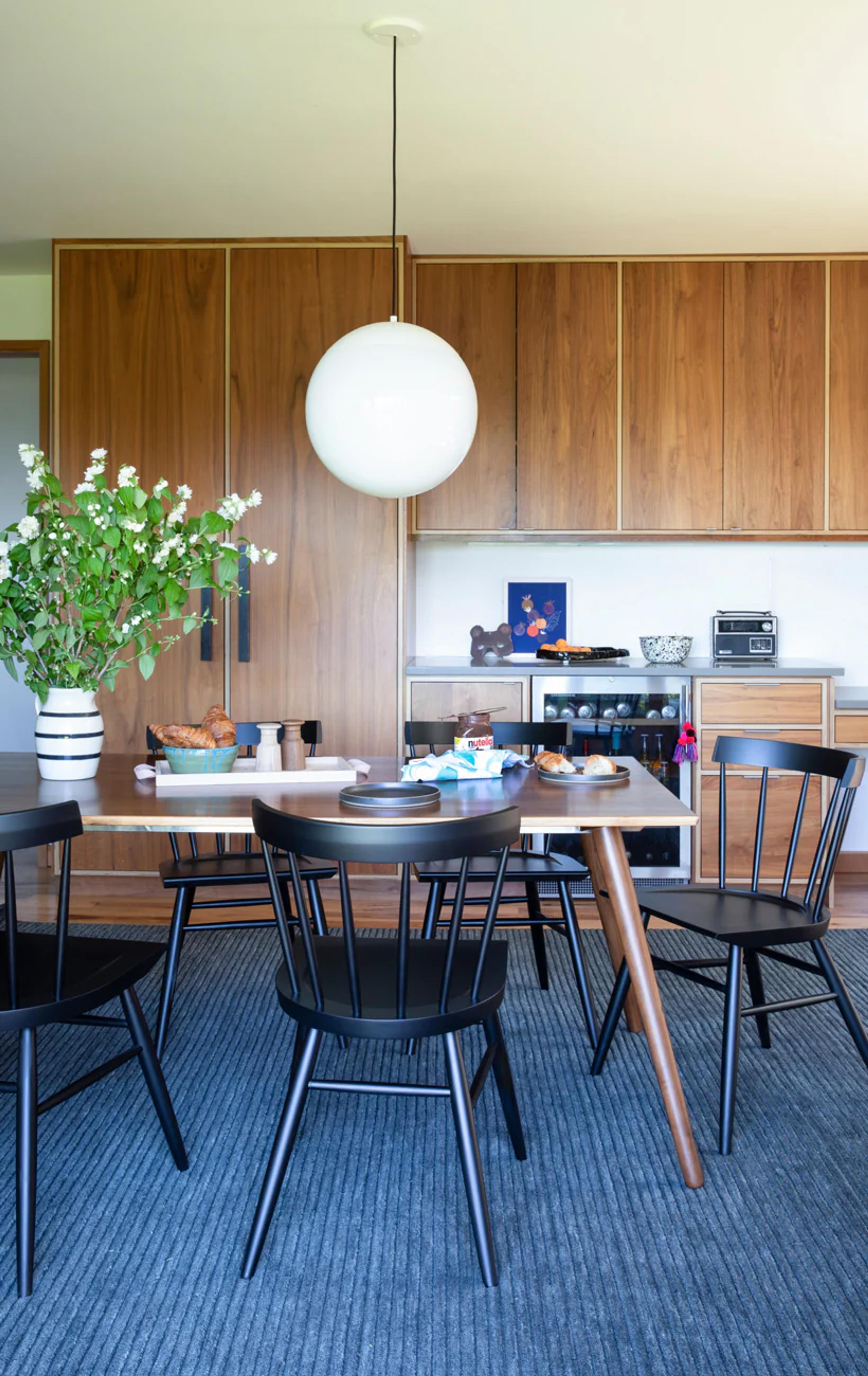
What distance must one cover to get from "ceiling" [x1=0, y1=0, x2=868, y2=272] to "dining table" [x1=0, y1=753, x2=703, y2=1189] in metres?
1.87

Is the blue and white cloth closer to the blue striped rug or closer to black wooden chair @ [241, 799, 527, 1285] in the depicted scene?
black wooden chair @ [241, 799, 527, 1285]

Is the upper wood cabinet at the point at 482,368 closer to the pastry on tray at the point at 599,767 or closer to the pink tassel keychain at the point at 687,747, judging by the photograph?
the pink tassel keychain at the point at 687,747

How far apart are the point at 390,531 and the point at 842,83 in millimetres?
2037

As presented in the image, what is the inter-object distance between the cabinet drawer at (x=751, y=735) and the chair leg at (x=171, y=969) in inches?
84.9

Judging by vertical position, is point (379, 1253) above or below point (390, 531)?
below

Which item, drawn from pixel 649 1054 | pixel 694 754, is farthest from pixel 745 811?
pixel 649 1054

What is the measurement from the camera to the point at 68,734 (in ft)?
7.55

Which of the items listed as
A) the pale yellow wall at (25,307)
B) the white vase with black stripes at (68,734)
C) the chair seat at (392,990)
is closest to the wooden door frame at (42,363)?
the pale yellow wall at (25,307)

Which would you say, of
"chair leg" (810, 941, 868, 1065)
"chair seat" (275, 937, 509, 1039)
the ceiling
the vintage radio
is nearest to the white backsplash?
the vintage radio

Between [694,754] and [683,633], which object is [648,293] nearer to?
[683,633]

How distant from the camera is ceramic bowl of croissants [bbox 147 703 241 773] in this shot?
2326 mm

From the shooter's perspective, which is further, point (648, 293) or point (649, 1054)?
point (648, 293)

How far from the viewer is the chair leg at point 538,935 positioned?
2.64 metres

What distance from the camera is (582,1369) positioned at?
1384mm
